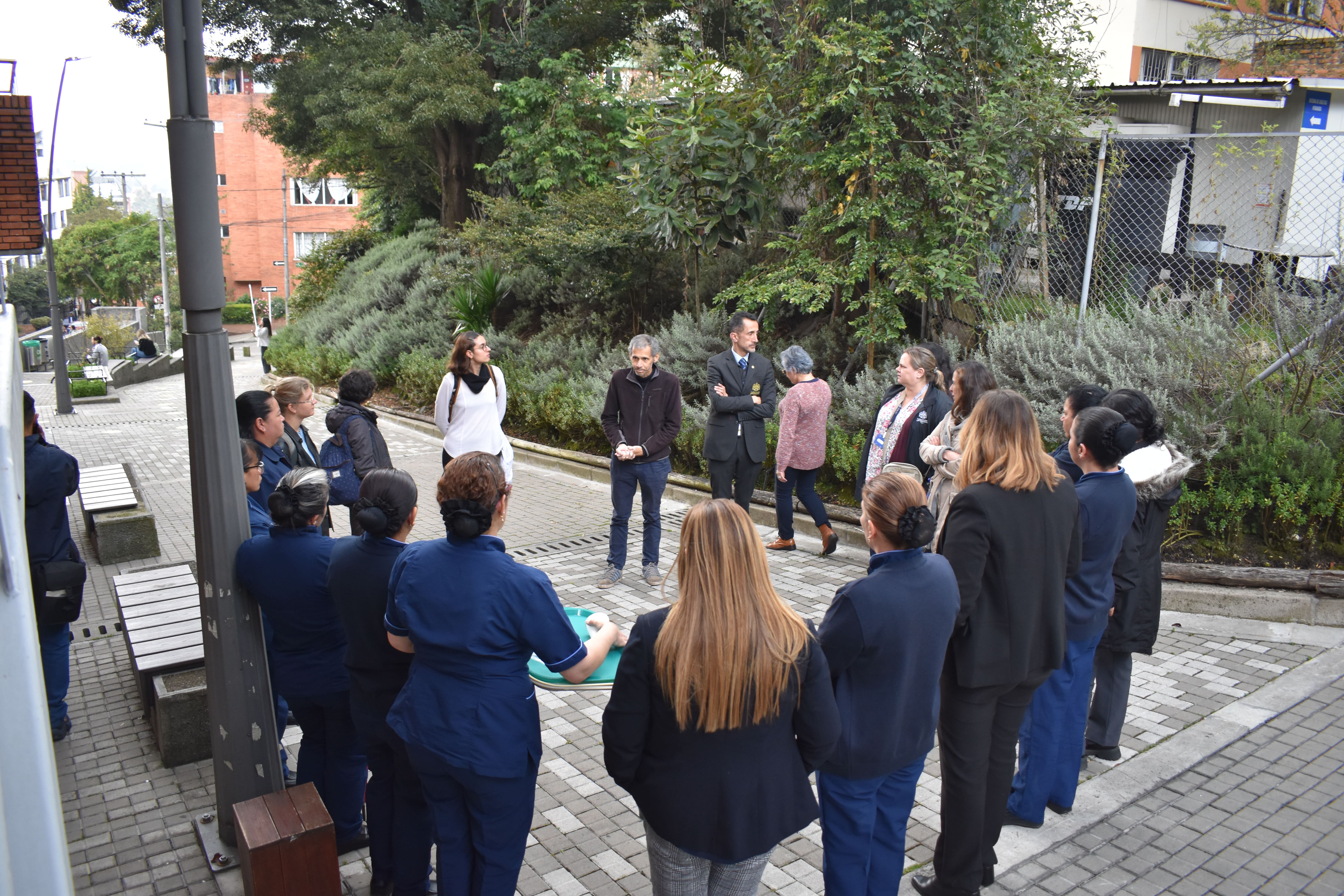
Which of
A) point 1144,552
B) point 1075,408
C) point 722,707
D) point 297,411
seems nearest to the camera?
point 722,707

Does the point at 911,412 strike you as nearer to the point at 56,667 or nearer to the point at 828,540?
the point at 828,540

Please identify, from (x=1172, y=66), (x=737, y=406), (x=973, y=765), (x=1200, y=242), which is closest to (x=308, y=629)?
(x=973, y=765)

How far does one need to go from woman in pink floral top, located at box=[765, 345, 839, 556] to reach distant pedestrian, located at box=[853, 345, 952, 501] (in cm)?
102

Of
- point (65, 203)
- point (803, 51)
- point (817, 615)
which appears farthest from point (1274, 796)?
point (65, 203)

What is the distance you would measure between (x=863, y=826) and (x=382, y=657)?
68.5 inches

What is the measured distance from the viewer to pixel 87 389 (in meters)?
21.9

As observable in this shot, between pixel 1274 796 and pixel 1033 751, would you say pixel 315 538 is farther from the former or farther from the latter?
pixel 1274 796

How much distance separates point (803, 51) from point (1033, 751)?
853cm

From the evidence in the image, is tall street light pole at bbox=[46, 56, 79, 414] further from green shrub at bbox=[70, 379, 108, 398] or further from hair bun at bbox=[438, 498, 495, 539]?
hair bun at bbox=[438, 498, 495, 539]

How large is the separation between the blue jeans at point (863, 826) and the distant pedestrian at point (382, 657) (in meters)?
1.37

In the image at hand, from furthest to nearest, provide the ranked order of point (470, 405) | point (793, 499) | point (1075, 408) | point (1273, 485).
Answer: point (793, 499), point (470, 405), point (1273, 485), point (1075, 408)

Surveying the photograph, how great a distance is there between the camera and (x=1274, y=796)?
4.48m

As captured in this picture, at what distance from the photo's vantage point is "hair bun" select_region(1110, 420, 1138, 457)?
3.80 m

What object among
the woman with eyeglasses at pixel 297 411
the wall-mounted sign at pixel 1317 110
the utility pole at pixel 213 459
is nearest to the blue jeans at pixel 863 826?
the utility pole at pixel 213 459
